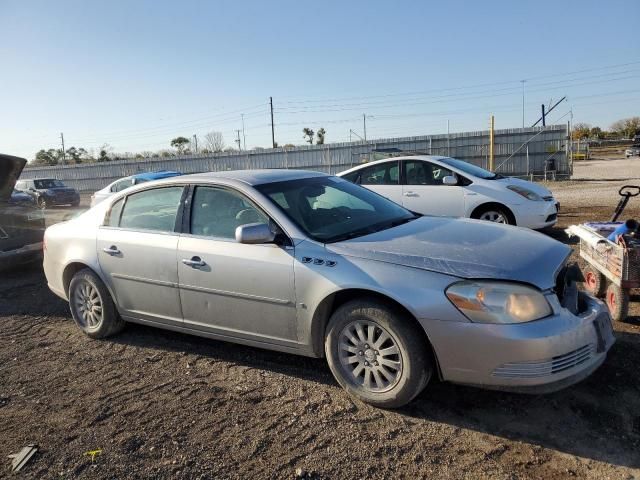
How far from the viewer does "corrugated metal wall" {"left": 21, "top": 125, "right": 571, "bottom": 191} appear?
2344 cm

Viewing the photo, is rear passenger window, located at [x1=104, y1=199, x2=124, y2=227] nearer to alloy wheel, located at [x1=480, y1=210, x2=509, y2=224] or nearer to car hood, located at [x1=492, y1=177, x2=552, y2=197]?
alloy wheel, located at [x1=480, y1=210, x2=509, y2=224]

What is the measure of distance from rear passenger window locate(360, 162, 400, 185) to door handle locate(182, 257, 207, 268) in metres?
5.64

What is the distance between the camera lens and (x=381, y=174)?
923 cm

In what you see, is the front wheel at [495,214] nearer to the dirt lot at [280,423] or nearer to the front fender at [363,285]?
the dirt lot at [280,423]

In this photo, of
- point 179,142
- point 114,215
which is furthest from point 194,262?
point 179,142

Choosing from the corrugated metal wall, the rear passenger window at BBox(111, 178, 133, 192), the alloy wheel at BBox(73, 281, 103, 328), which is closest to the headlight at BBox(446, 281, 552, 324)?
the alloy wheel at BBox(73, 281, 103, 328)

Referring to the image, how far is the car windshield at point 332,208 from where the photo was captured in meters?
3.83

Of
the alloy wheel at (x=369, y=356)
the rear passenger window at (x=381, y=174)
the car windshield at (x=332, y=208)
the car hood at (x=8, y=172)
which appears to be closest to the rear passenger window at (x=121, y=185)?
the car hood at (x=8, y=172)

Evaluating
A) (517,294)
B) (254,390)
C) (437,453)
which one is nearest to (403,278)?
(517,294)

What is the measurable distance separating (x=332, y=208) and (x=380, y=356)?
138cm

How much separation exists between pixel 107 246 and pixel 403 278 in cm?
289

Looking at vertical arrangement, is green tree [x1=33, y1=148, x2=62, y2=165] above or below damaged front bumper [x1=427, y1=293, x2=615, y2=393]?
above

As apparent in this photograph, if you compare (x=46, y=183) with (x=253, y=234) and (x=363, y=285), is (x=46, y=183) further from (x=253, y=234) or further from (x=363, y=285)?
(x=363, y=285)

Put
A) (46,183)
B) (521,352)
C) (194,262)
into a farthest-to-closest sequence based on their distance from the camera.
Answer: (46,183) → (194,262) → (521,352)
